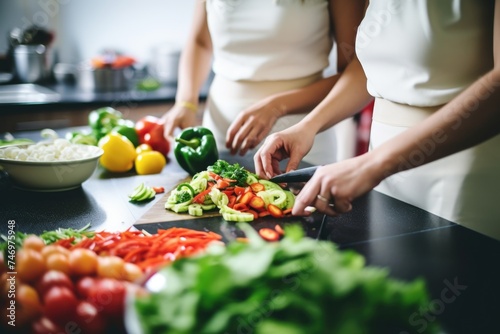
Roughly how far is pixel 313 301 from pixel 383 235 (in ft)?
2.01

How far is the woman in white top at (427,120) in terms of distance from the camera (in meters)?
1.10

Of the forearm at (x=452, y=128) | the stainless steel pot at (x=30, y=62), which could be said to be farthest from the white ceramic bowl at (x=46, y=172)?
Result: the stainless steel pot at (x=30, y=62)

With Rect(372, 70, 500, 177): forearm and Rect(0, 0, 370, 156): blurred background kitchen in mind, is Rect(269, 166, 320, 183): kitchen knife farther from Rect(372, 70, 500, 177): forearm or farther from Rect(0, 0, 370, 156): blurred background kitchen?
Rect(0, 0, 370, 156): blurred background kitchen

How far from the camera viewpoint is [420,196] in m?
1.51

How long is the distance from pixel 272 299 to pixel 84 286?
324mm

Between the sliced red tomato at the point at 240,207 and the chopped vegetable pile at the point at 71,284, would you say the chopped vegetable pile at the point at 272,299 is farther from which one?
the sliced red tomato at the point at 240,207

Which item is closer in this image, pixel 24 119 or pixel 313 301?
pixel 313 301

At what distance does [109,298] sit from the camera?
2.59 ft

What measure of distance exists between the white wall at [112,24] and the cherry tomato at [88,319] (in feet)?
11.8

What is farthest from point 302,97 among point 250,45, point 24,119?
point 24,119

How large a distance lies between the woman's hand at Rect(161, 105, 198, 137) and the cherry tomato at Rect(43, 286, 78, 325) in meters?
1.36

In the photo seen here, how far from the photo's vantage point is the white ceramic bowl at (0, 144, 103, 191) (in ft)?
4.94

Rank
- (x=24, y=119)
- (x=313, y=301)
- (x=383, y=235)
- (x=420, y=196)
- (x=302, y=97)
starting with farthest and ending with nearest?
(x=24, y=119) → (x=302, y=97) → (x=420, y=196) → (x=383, y=235) → (x=313, y=301)

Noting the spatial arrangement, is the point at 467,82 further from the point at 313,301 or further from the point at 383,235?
the point at 313,301
